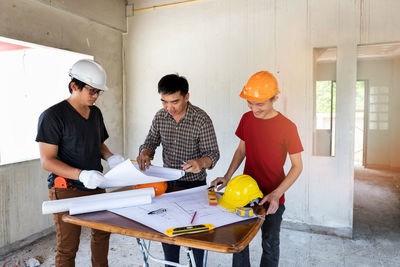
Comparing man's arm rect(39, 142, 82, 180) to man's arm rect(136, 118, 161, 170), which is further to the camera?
man's arm rect(136, 118, 161, 170)

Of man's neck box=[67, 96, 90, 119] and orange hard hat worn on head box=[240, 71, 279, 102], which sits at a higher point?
orange hard hat worn on head box=[240, 71, 279, 102]

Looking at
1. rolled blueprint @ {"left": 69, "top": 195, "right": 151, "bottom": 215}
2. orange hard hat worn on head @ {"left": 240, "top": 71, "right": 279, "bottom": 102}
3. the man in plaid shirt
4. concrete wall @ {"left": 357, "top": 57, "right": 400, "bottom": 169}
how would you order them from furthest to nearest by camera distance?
concrete wall @ {"left": 357, "top": 57, "right": 400, "bottom": 169}, the man in plaid shirt, orange hard hat worn on head @ {"left": 240, "top": 71, "right": 279, "bottom": 102}, rolled blueprint @ {"left": 69, "top": 195, "right": 151, "bottom": 215}

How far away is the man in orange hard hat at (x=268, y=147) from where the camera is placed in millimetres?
1744

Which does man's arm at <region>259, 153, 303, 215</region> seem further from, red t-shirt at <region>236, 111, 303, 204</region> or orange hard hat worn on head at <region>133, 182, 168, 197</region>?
orange hard hat worn on head at <region>133, 182, 168, 197</region>

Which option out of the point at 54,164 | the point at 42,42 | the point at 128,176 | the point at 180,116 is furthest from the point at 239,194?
the point at 42,42

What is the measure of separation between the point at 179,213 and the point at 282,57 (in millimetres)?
2731

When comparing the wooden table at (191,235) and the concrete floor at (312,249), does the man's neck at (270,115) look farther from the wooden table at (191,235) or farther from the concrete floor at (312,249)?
the concrete floor at (312,249)

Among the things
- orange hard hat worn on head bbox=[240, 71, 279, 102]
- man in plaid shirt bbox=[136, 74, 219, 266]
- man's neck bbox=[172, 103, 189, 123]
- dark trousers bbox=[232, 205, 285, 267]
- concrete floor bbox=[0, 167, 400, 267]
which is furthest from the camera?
concrete floor bbox=[0, 167, 400, 267]

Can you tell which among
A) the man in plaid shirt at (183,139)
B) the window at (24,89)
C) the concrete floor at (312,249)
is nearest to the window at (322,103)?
the concrete floor at (312,249)

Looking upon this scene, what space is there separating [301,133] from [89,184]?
269 cm

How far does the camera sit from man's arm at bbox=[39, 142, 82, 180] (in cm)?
172

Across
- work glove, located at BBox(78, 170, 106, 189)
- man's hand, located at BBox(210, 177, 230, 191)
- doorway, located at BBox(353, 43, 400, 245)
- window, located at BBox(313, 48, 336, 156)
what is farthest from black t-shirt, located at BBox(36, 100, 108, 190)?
doorway, located at BBox(353, 43, 400, 245)

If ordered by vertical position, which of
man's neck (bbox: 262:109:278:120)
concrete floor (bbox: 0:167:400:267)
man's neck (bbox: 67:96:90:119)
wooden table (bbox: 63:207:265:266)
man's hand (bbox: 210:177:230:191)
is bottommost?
concrete floor (bbox: 0:167:400:267)

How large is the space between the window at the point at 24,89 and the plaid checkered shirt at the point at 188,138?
1.95 meters
